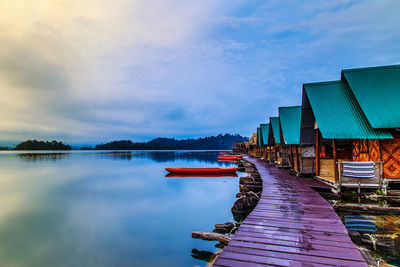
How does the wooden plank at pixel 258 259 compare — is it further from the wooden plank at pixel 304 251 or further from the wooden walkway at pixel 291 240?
the wooden plank at pixel 304 251

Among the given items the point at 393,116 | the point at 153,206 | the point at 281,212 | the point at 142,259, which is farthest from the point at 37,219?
the point at 393,116

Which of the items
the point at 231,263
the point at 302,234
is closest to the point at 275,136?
the point at 302,234

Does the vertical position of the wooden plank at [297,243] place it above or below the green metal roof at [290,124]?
below

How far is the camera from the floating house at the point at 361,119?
10.5m

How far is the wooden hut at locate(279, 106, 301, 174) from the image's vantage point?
1817 cm

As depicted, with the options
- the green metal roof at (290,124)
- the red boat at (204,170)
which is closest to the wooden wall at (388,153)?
the green metal roof at (290,124)

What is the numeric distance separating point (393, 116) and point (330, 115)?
2.81m

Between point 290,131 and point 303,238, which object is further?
point 290,131

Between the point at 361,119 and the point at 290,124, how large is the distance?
9.38m

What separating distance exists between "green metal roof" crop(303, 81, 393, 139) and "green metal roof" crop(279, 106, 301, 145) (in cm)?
561

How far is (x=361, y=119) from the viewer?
1154 centimetres

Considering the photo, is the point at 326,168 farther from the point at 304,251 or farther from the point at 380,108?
the point at 304,251

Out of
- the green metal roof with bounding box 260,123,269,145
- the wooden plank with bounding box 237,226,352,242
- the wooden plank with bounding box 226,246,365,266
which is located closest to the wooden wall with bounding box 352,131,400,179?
the wooden plank with bounding box 237,226,352,242

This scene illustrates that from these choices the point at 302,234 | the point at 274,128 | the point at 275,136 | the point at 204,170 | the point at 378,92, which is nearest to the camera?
the point at 302,234
